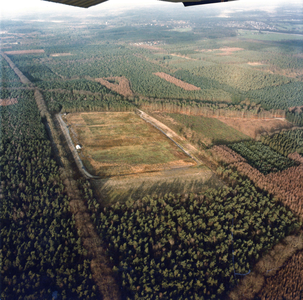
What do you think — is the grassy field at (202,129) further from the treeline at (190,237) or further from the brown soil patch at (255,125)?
the treeline at (190,237)

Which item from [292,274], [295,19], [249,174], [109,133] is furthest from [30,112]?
[295,19]

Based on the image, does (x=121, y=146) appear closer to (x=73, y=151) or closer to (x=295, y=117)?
(x=73, y=151)

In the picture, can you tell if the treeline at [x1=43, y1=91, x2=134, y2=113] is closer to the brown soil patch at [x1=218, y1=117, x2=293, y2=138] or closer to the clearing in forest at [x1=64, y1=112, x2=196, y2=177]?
the clearing in forest at [x1=64, y1=112, x2=196, y2=177]

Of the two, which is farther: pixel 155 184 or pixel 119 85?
pixel 119 85

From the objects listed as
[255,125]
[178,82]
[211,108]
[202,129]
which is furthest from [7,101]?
[255,125]

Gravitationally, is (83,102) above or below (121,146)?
above
